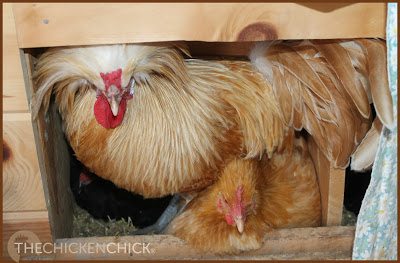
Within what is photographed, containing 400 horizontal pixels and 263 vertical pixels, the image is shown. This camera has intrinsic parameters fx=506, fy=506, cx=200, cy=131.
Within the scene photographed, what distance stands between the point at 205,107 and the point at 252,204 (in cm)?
47

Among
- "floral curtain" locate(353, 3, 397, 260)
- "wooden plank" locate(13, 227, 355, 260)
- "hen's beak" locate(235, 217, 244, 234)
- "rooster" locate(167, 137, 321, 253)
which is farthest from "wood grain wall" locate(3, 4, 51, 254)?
"floral curtain" locate(353, 3, 397, 260)

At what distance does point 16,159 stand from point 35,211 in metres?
0.22

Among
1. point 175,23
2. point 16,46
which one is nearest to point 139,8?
point 175,23

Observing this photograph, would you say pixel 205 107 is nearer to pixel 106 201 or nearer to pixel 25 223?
pixel 25 223

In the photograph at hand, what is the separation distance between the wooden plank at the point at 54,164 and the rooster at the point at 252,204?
0.47 m

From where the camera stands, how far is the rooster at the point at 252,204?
6.50 ft

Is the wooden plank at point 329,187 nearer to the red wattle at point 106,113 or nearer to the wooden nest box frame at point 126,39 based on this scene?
the wooden nest box frame at point 126,39

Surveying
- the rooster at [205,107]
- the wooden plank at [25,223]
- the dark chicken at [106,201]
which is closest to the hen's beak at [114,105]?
the rooster at [205,107]

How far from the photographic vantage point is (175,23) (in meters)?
1.45

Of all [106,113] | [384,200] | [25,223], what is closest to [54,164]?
[25,223]

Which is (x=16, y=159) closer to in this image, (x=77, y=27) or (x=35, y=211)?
(x=35, y=211)

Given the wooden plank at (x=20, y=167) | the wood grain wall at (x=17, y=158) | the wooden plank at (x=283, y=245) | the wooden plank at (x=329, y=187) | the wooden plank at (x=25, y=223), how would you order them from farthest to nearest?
the wooden plank at (x=329, y=187)
the wooden plank at (x=283, y=245)
the wooden plank at (x=25, y=223)
the wooden plank at (x=20, y=167)
the wood grain wall at (x=17, y=158)

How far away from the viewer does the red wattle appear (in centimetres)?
171

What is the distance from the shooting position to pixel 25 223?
72.8 inches
